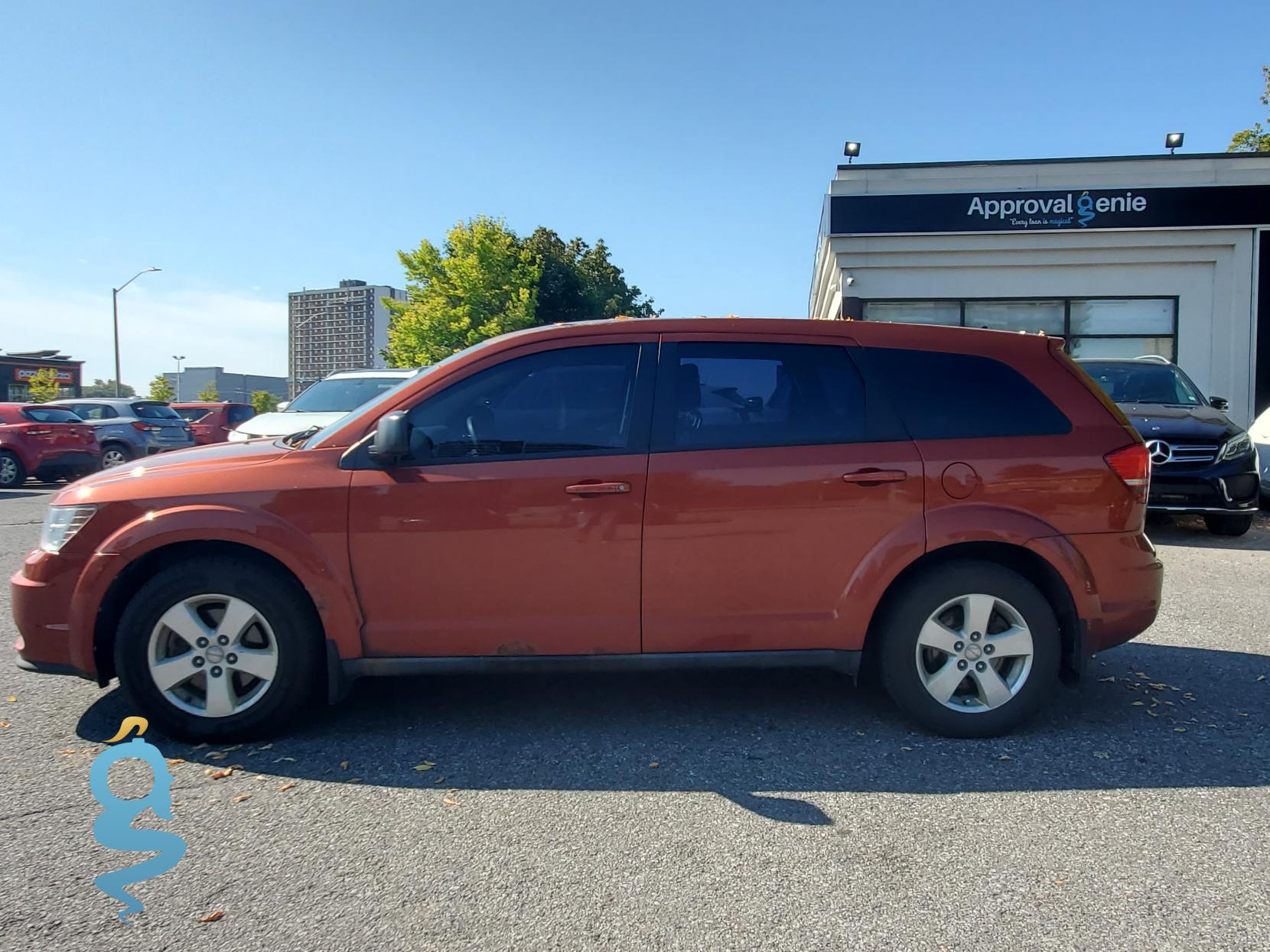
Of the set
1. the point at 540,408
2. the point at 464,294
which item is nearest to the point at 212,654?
the point at 540,408

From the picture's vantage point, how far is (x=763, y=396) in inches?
161

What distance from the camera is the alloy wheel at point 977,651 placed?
3980 mm

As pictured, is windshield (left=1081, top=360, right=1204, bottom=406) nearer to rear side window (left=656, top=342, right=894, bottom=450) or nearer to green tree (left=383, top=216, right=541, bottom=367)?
rear side window (left=656, top=342, right=894, bottom=450)

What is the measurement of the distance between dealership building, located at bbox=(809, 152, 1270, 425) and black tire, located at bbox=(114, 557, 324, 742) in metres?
14.3

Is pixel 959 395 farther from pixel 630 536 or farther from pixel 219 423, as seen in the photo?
pixel 219 423

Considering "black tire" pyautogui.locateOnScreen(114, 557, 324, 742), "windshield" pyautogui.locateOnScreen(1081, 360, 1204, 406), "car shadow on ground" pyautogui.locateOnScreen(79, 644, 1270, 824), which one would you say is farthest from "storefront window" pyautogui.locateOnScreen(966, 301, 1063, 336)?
"black tire" pyautogui.locateOnScreen(114, 557, 324, 742)

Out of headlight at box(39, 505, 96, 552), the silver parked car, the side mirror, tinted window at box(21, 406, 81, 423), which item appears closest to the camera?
the side mirror

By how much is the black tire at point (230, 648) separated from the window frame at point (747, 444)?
65.8 inches

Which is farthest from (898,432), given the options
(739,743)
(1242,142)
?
(1242,142)

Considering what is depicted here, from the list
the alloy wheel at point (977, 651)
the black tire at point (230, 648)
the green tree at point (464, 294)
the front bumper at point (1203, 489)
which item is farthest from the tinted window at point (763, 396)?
the green tree at point (464, 294)

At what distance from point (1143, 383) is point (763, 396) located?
26.4ft

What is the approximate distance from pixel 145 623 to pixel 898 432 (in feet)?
10.7

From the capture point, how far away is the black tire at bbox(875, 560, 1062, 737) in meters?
3.97

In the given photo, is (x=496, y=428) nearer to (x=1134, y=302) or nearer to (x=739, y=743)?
(x=739, y=743)
